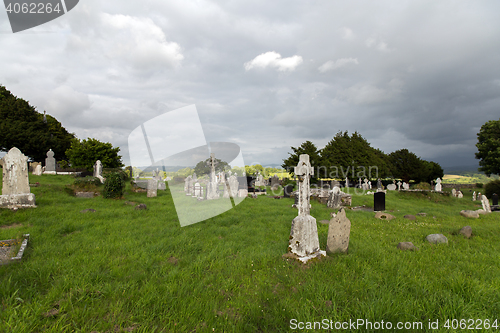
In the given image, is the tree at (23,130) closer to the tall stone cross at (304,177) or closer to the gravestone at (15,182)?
the gravestone at (15,182)

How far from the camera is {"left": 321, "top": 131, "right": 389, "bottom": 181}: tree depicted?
33406 millimetres

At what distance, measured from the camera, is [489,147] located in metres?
27.7

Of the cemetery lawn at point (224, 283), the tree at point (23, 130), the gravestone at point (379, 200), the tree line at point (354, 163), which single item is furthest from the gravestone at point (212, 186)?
the tree at point (23, 130)

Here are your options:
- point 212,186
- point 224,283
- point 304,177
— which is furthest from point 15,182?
point 304,177

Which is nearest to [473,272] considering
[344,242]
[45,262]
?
[344,242]

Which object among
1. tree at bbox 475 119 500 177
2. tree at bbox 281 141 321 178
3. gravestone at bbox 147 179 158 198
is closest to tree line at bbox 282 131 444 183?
tree at bbox 281 141 321 178

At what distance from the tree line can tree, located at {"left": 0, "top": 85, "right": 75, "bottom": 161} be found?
34.9 m

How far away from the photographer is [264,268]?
4129mm

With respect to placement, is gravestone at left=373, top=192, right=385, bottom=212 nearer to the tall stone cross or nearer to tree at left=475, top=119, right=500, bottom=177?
the tall stone cross

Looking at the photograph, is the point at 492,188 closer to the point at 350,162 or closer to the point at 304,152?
the point at 350,162

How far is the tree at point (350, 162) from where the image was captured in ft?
110

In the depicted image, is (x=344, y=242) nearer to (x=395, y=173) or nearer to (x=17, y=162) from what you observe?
(x=17, y=162)

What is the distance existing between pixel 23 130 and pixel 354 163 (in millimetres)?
47250

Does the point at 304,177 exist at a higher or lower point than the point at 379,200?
higher
